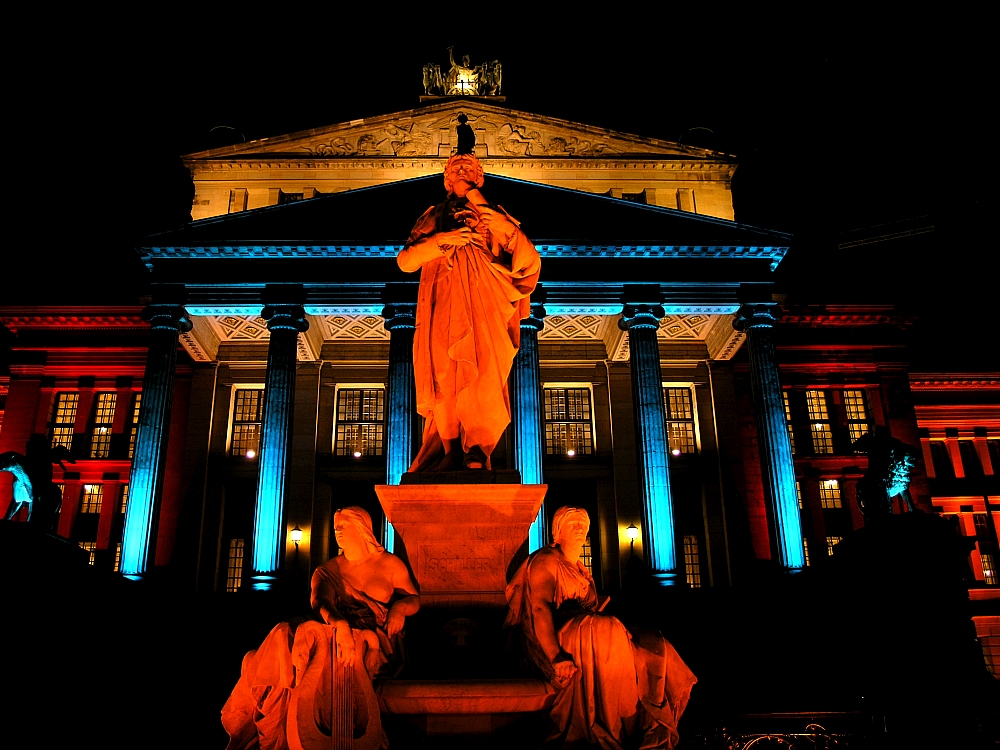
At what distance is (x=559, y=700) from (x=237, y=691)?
1.87 m

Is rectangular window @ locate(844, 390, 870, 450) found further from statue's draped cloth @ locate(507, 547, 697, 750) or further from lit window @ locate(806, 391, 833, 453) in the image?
statue's draped cloth @ locate(507, 547, 697, 750)

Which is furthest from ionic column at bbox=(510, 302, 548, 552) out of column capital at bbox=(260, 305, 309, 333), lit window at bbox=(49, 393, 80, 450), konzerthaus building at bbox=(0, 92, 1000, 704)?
lit window at bbox=(49, 393, 80, 450)

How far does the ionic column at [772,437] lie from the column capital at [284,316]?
15222mm

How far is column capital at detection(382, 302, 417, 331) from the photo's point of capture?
A: 2748 cm

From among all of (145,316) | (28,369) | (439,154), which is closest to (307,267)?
(145,316)

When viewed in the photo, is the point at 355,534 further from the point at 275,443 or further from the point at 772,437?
the point at 772,437

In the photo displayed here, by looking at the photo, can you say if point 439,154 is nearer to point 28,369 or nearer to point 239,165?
point 239,165

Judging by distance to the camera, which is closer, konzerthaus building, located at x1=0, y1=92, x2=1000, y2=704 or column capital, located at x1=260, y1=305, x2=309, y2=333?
konzerthaus building, located at x1=0, y1=92, x2=1000, y2=704

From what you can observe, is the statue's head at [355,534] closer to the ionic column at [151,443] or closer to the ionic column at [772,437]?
the ionic column at [151,443]

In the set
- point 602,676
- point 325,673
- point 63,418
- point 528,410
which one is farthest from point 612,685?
point 63,418

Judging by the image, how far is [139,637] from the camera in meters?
18.2

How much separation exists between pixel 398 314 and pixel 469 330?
21692mm

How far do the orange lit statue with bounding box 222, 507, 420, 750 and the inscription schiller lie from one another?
533 mm

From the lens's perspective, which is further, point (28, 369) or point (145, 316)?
point (28, 369)
